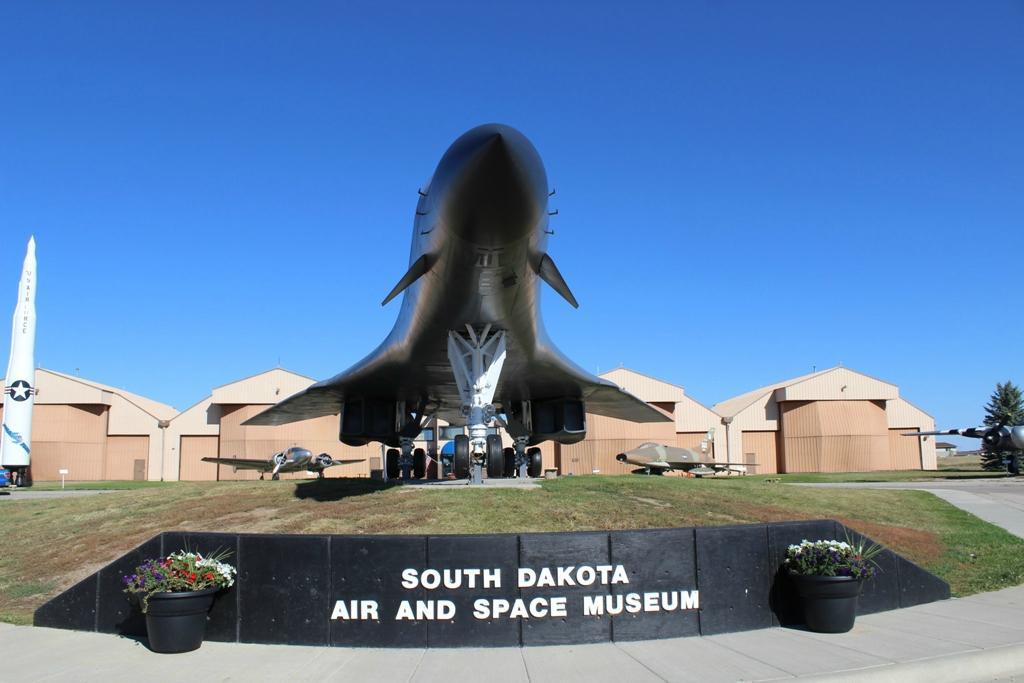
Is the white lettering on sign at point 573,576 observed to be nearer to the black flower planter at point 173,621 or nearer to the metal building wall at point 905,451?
the black flower planter at point 173,621

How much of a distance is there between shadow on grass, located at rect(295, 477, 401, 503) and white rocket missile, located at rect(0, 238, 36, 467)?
82.4ft

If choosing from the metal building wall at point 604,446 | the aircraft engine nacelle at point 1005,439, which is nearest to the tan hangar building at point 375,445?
the metal building wall at point 604,446

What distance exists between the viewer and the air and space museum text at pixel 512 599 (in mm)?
5777

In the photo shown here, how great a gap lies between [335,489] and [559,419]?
5.97 metres

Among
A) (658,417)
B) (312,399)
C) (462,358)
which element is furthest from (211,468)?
(462,358)

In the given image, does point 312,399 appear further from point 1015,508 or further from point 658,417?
point 1015,508

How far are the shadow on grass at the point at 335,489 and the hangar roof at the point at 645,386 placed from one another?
28852mm

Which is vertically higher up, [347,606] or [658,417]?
[658,417]

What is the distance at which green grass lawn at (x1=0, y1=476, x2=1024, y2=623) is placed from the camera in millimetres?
9281

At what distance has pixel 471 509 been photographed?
9.97m

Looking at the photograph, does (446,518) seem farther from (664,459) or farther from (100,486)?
(100,486)

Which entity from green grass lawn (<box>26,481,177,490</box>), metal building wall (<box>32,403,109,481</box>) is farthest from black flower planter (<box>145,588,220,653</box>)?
metal building wall (<box>32,403,109,481</box>)

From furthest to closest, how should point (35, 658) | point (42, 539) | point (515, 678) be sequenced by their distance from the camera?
point (42, 539) < point (35, 658) < point (515, 678)

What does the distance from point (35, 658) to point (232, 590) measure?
1470mm
